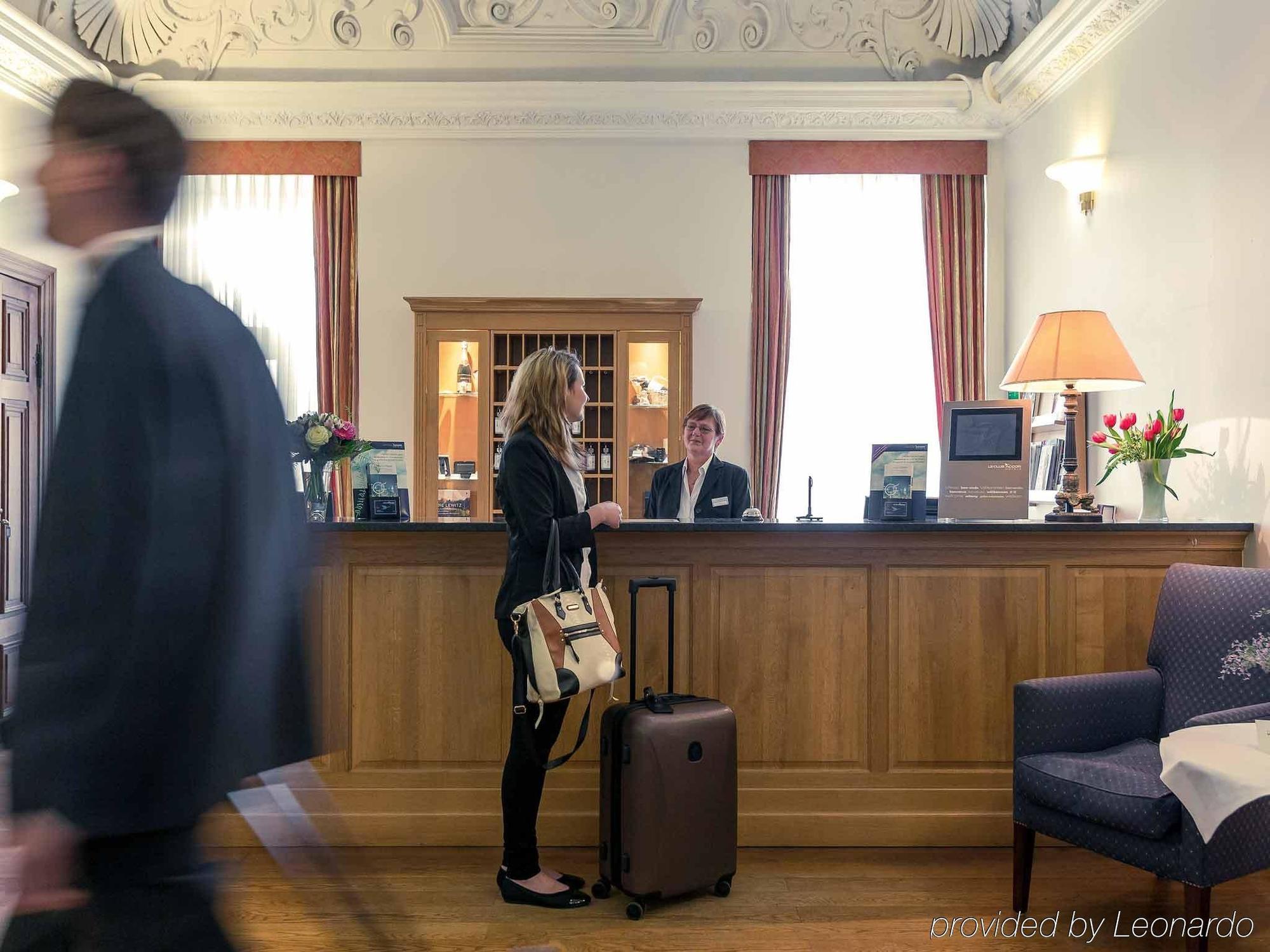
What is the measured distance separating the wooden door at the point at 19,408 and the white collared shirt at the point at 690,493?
3457mm

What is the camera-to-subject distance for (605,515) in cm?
284

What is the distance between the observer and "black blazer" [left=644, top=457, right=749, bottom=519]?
4352mm

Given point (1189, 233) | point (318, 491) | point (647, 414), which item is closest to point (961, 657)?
point (1189, 233)

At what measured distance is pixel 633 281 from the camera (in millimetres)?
6113

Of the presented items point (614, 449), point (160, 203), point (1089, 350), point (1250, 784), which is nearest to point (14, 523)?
point (614, 449)

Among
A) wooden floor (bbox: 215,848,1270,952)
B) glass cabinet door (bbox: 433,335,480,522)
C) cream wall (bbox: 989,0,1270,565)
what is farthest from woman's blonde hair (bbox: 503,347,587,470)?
glass cabinet door (bbox: 433,335,480,522)

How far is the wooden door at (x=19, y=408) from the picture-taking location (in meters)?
5.25

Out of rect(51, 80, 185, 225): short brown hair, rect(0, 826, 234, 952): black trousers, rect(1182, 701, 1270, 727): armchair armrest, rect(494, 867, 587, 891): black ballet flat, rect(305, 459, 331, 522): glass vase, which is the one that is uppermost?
rect(51, 80, 185, 225): short brown hair

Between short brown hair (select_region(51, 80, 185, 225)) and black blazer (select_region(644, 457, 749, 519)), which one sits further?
black blazer (select_region(644, 457, 749, 519))

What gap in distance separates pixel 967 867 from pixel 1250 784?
1.53 m

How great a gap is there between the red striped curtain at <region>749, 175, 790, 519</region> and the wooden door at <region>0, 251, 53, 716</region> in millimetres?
4044

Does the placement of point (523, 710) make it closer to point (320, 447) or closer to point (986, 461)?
point (320, 447)

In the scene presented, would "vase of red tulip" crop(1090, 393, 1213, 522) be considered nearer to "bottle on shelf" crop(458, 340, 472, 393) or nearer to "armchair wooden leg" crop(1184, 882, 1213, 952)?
"armchair wooden leg" crop(1184, 882, 1213, 952)

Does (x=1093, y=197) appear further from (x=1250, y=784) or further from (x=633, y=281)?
(x=1250, y=784)
